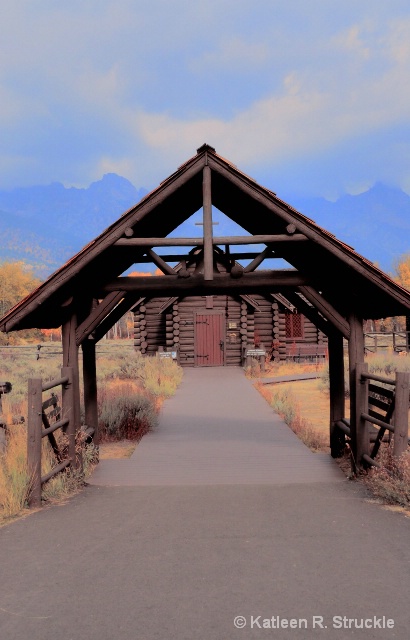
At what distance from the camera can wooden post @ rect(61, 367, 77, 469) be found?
7.27 m

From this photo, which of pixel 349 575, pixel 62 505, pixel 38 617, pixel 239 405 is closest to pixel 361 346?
pixel 349 575

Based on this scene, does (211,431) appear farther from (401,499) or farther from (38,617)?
(38,617)

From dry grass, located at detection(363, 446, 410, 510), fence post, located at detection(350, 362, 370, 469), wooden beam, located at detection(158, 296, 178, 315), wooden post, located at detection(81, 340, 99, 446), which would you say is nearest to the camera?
dry grass, located at detection(363, 446, 410, 510)

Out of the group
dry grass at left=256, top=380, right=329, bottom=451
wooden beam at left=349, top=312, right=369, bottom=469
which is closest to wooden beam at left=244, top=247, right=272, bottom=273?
wooden beam at left=349, top=312, right=369, bottom=469

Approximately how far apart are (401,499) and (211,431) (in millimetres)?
5454

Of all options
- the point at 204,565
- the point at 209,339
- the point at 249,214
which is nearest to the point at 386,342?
the point at 209,339

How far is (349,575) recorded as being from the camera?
4.16 meters

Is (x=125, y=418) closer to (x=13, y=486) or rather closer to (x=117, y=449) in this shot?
(x=117, y=449)

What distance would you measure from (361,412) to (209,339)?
60.2ft

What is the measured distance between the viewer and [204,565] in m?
4.38

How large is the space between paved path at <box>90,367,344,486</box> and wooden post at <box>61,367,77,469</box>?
1.80ft

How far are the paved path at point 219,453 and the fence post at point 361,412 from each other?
462mm

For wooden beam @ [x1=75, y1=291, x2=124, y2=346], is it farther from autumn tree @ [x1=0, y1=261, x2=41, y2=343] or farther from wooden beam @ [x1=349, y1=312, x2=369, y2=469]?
autumn tree @ [x1=0, y1=261, x2=41, y2=343]

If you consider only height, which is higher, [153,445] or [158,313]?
[158,313]
